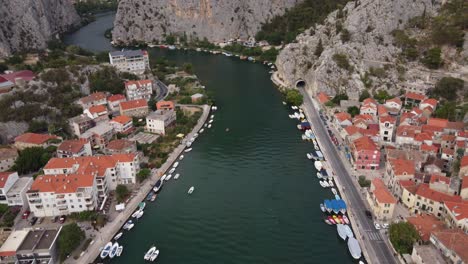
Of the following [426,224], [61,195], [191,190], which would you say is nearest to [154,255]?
[191,190]

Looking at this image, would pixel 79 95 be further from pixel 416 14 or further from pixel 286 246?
pixel 416 14

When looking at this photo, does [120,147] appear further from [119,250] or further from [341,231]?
[341,231]

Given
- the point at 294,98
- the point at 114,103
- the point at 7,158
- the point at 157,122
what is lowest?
the point at 7,158

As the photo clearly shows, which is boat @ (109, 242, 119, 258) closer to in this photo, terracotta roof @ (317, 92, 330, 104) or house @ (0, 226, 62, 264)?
house @ (0, 226, 62, 264)

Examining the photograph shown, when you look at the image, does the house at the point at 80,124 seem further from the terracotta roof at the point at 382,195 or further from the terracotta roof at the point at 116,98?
the terracotta roof at the point at 382,195

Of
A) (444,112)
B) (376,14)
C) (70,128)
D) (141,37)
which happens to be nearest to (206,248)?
(70,128)

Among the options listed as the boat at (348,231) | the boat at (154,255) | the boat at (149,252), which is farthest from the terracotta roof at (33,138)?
the boat at (348,231)

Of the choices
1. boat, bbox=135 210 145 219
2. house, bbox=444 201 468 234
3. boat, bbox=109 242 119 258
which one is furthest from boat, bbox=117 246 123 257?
house, bbox=444 201 468 234
